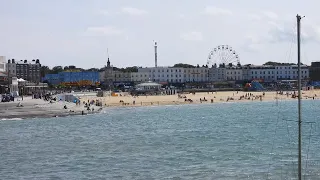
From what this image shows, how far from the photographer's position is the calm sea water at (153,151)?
1265 inches

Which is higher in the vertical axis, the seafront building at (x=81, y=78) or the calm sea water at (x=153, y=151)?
the seafront building at (x=81, y=78)

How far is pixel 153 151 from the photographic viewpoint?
41188 mm

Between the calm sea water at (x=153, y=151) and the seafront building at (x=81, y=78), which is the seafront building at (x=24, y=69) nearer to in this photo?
the seafront building at (x=81, y=78)

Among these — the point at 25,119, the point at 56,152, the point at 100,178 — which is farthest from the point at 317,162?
the point at 25,119

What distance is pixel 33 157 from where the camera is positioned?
39438 mm

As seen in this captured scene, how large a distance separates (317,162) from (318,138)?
1362 cm

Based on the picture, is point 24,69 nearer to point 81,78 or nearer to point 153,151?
point 81,78

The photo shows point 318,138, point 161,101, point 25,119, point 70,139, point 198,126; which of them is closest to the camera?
point 318,138

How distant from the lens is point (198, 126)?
6359cm

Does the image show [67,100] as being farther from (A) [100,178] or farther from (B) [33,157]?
(A) [100,178]

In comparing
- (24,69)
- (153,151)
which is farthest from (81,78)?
(153,151)

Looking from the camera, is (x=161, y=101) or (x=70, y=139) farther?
(x=161, y=101)

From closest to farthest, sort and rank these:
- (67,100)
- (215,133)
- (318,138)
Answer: (318,138) < (215,133) < (67,100)

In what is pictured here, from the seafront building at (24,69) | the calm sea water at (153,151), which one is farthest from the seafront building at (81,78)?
the calm sea water at (153,151)
